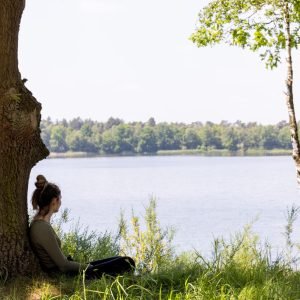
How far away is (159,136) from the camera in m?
69.4

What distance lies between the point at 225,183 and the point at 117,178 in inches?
372

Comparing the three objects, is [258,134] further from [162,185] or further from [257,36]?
[257,36]

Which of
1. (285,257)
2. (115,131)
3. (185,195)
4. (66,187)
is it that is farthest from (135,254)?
(115,131)

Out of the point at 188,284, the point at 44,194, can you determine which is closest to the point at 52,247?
the point at 44,194

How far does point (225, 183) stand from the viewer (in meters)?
52.5

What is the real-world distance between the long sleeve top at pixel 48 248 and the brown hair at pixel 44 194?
129mm

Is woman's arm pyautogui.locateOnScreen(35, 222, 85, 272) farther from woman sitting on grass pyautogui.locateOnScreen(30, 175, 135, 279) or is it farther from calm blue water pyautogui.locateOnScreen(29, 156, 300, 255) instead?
calm blue water pyautogui.locateOnScreen(29, 156, 300, 255)

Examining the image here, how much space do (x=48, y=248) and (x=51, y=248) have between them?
0.03m

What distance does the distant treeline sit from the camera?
67.5 meters

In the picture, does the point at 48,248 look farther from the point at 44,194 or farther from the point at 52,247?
the point at 44,194

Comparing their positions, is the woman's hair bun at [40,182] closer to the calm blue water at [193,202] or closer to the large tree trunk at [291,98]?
Result: the large tree trunk at [291,98]

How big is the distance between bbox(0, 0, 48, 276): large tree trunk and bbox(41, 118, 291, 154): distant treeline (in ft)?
194

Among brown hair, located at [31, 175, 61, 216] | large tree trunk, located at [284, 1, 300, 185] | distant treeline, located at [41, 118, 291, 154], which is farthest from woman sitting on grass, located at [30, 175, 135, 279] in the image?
distant treeline, located at [41, 118, 291, 154]

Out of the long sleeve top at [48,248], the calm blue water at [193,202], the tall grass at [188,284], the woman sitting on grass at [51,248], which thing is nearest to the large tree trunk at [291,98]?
the tall grass at [188,284]
